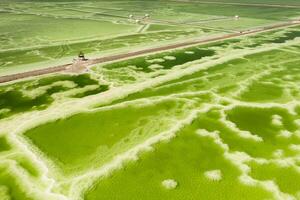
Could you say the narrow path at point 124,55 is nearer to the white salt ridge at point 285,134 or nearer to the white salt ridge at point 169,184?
the white salt ridge at point 169,184

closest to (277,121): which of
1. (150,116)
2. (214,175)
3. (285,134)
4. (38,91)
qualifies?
(285,134)

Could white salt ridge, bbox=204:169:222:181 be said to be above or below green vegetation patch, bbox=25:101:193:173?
above

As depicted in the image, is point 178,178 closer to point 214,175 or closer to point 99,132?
point 214,175

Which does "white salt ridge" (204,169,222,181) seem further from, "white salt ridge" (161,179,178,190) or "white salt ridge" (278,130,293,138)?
"white salt ridge" (278,130,293,138)

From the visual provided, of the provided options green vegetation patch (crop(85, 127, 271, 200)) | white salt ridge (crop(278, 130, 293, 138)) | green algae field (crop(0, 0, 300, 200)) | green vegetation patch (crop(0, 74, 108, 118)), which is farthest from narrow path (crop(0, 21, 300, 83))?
white salt ridge (crop(278, 130, 293, 138))

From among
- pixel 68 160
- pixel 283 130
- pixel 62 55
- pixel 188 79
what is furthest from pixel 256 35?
pixel 68 160

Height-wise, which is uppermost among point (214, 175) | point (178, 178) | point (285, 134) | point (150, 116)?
point (214, 175)
